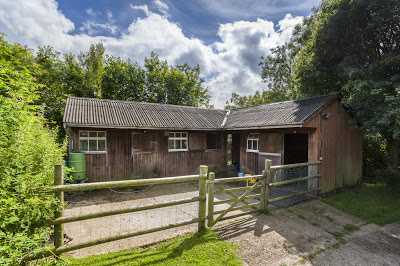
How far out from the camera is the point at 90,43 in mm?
22750

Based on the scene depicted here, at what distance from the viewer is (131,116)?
36.9 ft

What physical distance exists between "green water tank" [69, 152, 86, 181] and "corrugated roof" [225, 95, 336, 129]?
24.0 feet

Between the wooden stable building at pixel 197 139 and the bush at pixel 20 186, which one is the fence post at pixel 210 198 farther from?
the wooden stable building at pixel 197 139

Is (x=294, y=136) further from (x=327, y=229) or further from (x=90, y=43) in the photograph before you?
(x=90, y=43)

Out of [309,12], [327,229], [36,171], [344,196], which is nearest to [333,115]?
[344,196]

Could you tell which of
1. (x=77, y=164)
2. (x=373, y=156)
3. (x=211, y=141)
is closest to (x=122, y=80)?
(x=211, y=141)

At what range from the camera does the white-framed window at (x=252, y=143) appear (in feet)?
37.9

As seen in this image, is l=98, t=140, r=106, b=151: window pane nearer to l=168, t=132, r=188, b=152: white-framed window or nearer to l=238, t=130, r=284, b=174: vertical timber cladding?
l=168, t=132, r=188, b=152: white-framed window

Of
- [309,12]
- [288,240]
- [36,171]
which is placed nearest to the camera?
[36,171]

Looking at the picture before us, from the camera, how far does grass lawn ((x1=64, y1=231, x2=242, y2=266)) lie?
4.04m

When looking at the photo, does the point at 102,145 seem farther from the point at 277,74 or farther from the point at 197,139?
the point at 277,74

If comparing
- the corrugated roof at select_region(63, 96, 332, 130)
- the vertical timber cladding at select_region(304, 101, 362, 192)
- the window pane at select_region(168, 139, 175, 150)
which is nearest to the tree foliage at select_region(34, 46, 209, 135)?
the corrugated roof at select_region(63, 96, 332, 130)

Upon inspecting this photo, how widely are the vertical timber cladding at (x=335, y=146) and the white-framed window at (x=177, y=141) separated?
6.03m

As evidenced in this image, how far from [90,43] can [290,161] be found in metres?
21.8
